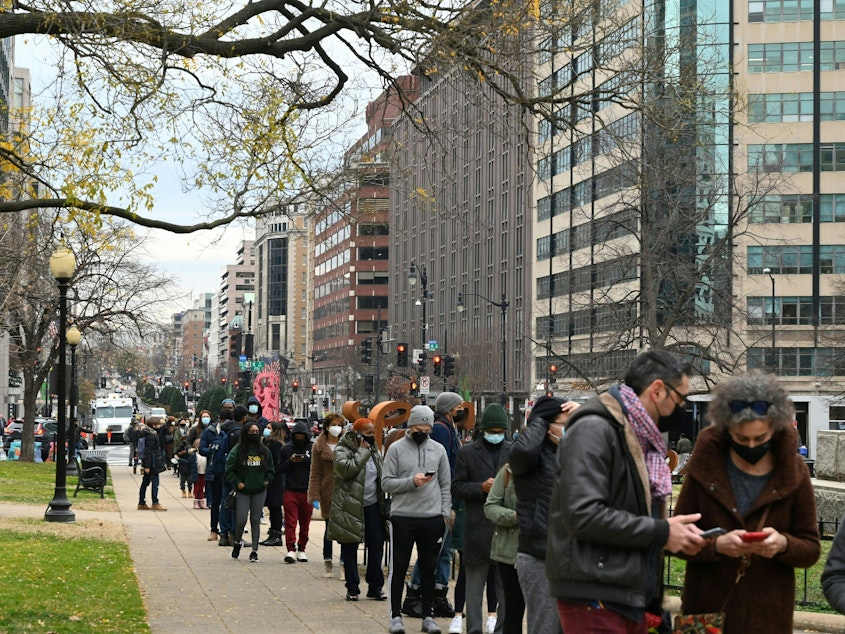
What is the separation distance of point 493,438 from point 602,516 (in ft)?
18.2

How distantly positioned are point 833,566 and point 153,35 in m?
9.39

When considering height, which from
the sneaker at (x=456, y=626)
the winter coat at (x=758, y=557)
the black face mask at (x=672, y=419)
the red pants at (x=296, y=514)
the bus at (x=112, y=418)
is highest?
the black face mask at (x=672, y=419)

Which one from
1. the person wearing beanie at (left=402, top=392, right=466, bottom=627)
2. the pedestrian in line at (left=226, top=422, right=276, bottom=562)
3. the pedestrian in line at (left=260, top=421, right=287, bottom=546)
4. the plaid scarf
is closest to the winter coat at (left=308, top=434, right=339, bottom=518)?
the pedestrian in line at (left=226, top=422, right=276, bottom=562)

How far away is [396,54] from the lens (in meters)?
13.2

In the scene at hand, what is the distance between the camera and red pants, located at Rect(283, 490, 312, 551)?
1730 cm

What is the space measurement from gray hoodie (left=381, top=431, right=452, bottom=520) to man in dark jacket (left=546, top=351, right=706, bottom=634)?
606 centimetres

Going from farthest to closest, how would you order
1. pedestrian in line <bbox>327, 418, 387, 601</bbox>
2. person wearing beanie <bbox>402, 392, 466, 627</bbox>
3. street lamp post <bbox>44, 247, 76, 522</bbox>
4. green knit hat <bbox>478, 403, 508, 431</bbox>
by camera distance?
1. street lamp post <bbox>44, 247, 76, 522</bbox>
2. pedestrian in line <bbox>327, 418, 387, 601</bbox>
3. person wearing beanie <bbox>402, 392, 466, 627</bbox>
4. green knit hat <bbox>478, 403, 508, 431</bbox>

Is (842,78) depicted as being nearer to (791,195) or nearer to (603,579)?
(791,195)

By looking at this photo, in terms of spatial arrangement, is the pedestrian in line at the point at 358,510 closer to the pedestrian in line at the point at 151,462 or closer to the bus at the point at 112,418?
the pedestrian in line at the point at 151,462

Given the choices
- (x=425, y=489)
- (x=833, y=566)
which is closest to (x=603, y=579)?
(x=833, y=566)

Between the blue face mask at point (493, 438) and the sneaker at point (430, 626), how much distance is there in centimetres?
185

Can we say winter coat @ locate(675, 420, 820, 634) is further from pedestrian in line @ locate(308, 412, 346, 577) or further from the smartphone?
pedestrian in line @ locate(308, 412, 346, 577)

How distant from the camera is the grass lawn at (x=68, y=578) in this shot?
11.5m

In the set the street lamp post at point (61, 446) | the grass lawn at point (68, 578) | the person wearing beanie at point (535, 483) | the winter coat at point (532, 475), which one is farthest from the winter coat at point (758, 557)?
the street lamp post at point (61, 446)
